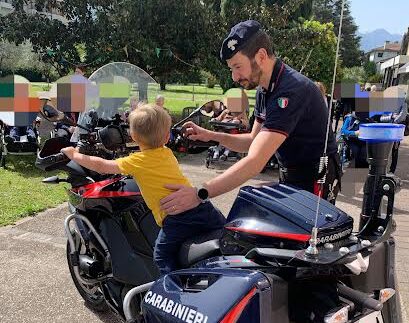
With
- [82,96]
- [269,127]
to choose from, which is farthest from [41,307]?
[269,127]

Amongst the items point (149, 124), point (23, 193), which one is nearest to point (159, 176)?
point (149, 124)

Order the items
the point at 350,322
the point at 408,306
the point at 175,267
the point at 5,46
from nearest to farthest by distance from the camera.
Result: 1. the point at 350,322
2. the point at 175,267
3. the point at 408,306
4. the point at 5,46

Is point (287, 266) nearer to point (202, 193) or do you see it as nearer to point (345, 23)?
point (202, 193)

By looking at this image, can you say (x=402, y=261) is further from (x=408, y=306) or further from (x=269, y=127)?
(x=269, y=127)

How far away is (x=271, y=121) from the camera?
2299 millimetres

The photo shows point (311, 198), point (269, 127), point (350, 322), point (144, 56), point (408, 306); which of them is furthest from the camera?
point (144, 56)

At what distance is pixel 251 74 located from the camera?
2.45 meters

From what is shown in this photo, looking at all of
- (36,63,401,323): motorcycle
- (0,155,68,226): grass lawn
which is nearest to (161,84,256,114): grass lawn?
(0,155,68,226): grass lawn

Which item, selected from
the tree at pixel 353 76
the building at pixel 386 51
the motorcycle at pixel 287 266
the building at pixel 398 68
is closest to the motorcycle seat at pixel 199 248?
the motorcycle at pixel 287 266

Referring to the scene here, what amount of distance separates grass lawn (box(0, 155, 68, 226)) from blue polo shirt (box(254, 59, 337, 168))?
374cm

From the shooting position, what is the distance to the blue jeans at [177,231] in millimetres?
2434

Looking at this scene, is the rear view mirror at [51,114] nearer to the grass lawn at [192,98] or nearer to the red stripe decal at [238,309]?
the red stripe decal at [238,309]

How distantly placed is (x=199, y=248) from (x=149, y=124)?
70 cm

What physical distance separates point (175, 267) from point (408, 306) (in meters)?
2.31
